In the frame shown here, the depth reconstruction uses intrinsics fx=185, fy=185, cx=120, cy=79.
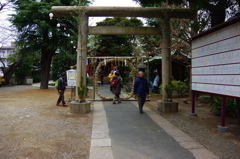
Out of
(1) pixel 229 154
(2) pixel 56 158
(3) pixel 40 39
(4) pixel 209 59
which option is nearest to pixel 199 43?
(4) pixel 209 59

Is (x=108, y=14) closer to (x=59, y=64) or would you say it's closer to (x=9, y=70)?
(x=59, y=64)

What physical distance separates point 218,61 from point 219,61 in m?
0.05

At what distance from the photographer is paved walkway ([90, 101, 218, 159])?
3.86 meters

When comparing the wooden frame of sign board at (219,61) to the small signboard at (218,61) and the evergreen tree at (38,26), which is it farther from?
the evergreen tree at (38,26)

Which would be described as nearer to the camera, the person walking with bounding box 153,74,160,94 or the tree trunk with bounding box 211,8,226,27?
the tree trunk with bounding box 211,8,226,27

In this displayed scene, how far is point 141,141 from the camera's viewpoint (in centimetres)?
462

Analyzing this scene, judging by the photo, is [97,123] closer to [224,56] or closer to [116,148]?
[116,148]

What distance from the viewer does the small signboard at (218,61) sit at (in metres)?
4.54

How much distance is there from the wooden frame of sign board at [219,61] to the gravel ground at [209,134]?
443 mm

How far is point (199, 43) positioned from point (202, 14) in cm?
132

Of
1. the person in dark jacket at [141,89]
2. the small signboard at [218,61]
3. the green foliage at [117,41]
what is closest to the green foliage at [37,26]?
the green foliage at [117,41]

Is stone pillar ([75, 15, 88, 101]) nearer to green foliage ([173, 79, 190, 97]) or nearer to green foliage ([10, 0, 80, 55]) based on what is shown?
green foliage ([173, 79, 190, 97])

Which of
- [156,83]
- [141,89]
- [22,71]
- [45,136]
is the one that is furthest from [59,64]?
[45,136]

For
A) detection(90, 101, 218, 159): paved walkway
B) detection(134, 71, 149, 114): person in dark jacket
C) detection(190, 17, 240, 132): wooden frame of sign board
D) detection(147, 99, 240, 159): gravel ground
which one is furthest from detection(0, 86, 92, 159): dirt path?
detection(190, 17, 240, 132): wooden frame of sign board
